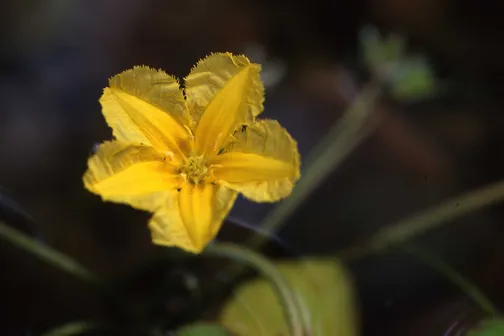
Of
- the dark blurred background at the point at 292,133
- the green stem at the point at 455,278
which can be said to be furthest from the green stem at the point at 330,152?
the green stem at the point at 455,278

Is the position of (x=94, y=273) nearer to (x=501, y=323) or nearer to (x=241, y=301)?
(x=241, y=301)

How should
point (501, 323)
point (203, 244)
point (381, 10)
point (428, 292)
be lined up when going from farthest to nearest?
point (381, 10) → point (428, 292) → point (501, 323) → point (203, 244)

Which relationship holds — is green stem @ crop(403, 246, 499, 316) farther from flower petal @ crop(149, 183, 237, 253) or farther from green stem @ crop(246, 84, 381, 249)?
flower petal @ crop(149, 183, 237, 253)

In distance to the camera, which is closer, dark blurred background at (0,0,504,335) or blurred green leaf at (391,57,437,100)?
dark blurred background at (0,0,504,335)

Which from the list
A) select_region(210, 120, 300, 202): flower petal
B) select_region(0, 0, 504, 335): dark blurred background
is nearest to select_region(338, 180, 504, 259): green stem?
select_region(0, 0, 504, 335): dark blurred background

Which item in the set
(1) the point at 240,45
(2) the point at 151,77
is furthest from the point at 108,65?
(2) the point at 151,77
